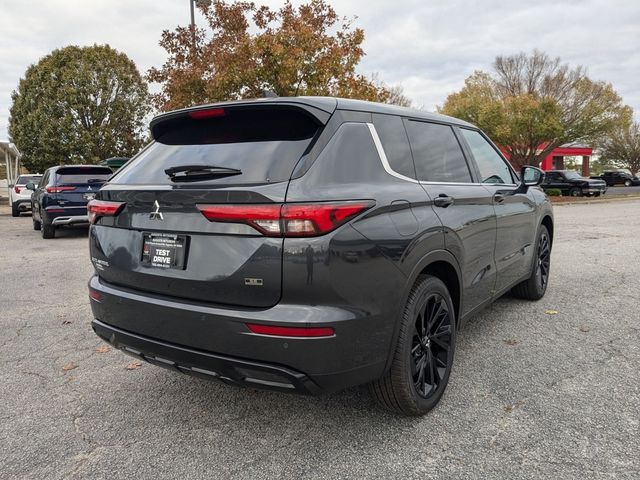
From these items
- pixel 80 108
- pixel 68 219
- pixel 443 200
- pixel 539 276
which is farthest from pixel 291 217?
pixel 80 108

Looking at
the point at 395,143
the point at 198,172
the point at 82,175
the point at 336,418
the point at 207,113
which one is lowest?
the point at 336,418

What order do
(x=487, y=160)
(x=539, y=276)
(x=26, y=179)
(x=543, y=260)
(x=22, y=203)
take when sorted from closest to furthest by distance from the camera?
(x=487, y=160) → (x=539, y=276) → (x=543, y=260) → (x=22, y=203) → (x=26, y=179)

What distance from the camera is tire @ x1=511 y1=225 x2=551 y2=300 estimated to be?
193 inches

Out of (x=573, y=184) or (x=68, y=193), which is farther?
(x=573, y=184)

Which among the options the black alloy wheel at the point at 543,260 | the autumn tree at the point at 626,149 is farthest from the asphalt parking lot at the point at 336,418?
the autumn tree at the point at 626,149

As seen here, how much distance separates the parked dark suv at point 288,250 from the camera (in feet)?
6.97

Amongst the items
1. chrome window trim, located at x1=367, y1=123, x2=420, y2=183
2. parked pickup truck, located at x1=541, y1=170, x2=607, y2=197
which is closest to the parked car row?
chrome window trim, located at x1=367, y1=123, x2=420, y2=183

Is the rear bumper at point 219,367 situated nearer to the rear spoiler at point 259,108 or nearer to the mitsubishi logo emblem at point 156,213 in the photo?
the mitsubishi logo emblem at point 156,213

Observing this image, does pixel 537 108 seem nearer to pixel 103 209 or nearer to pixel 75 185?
pixel 75 185

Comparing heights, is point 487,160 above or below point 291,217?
above

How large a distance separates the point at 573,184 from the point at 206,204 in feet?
93.5

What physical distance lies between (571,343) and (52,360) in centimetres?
401

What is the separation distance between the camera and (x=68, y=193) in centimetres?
1075

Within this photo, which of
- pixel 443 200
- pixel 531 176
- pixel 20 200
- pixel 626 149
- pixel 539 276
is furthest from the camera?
pixel 626 149
